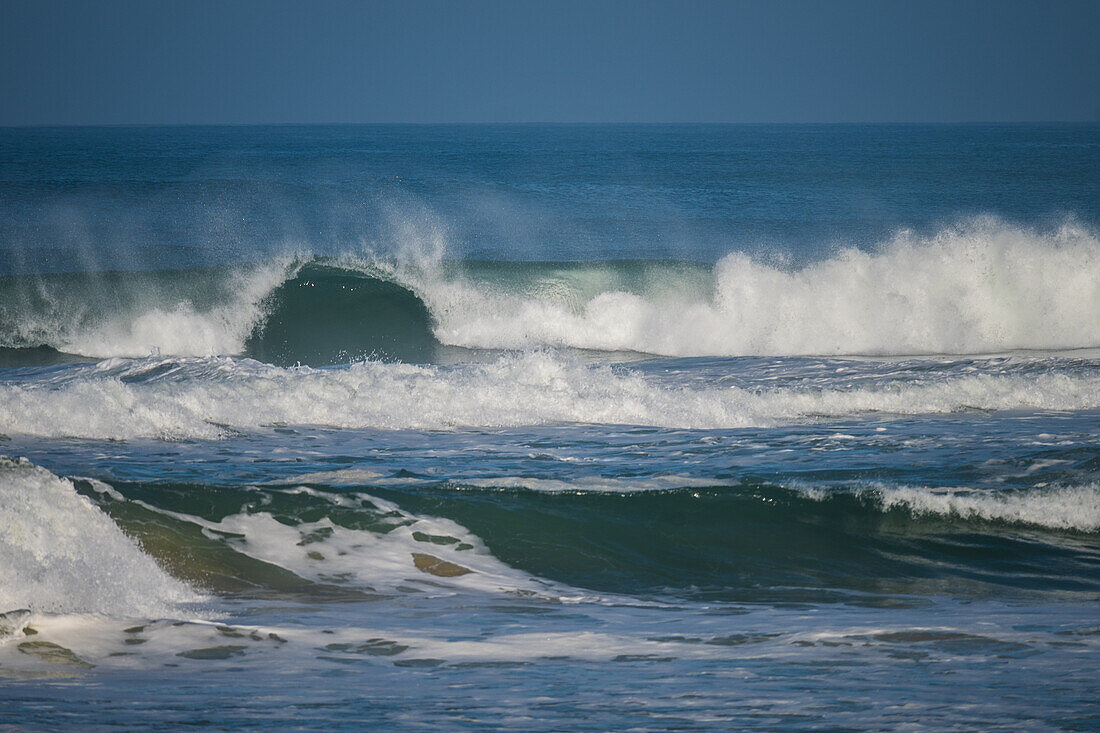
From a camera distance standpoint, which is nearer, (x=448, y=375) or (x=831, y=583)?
(x=831, y=583)

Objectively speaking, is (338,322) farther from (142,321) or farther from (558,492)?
(558,492)

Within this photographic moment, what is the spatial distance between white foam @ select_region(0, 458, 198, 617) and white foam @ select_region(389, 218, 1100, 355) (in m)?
11.1

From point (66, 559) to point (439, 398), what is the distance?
484 centimetres

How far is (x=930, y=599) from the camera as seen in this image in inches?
223

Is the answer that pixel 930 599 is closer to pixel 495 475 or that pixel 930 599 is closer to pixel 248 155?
pixel 495 475

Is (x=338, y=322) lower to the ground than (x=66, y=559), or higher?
higher

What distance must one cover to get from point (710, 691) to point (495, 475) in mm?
3805

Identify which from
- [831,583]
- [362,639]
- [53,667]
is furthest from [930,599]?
[53,667]

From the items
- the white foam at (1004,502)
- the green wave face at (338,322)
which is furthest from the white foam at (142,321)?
the white foam at (1004,502)

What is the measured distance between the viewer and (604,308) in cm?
1755

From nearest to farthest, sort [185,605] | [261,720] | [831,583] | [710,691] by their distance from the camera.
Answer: [261,720] → [710,691] → [185,605] → [831,583]

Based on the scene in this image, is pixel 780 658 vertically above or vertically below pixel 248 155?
below

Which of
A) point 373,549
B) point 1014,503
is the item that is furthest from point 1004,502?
point 373,549

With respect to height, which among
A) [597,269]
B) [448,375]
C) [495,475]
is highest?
[597,269]
